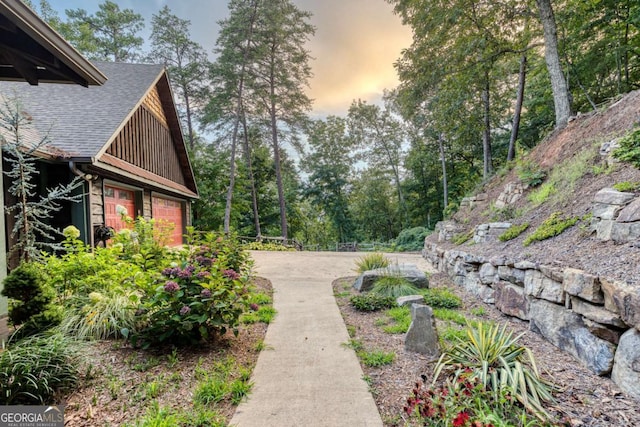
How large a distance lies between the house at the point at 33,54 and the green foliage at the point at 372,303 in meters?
4.00

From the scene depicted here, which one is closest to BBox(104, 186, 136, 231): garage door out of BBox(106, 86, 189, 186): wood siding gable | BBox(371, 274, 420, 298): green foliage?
BBox(106, 86, 189, 186): wood siding gable

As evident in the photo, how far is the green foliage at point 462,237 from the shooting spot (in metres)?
5.89

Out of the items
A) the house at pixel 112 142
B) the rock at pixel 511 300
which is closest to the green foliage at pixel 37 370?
the house at pixel 112 142

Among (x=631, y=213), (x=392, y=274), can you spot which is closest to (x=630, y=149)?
(x=631, y=213)

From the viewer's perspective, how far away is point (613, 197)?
114 inches

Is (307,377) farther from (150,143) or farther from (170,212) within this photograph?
(170,212)

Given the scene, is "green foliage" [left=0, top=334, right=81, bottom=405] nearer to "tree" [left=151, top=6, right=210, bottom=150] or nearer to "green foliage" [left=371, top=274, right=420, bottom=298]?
"green foliage" [left=371, top=274, right=420, bottom=298]

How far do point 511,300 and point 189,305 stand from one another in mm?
3594

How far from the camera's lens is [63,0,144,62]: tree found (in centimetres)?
1503

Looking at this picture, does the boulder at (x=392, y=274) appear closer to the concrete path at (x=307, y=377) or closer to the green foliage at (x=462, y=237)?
the concrete path at (x=307, y=377)

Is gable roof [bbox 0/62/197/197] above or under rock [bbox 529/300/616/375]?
above

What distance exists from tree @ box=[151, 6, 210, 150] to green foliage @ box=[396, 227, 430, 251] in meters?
13.3

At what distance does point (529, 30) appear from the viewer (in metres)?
8.34

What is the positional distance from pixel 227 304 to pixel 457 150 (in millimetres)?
18113
